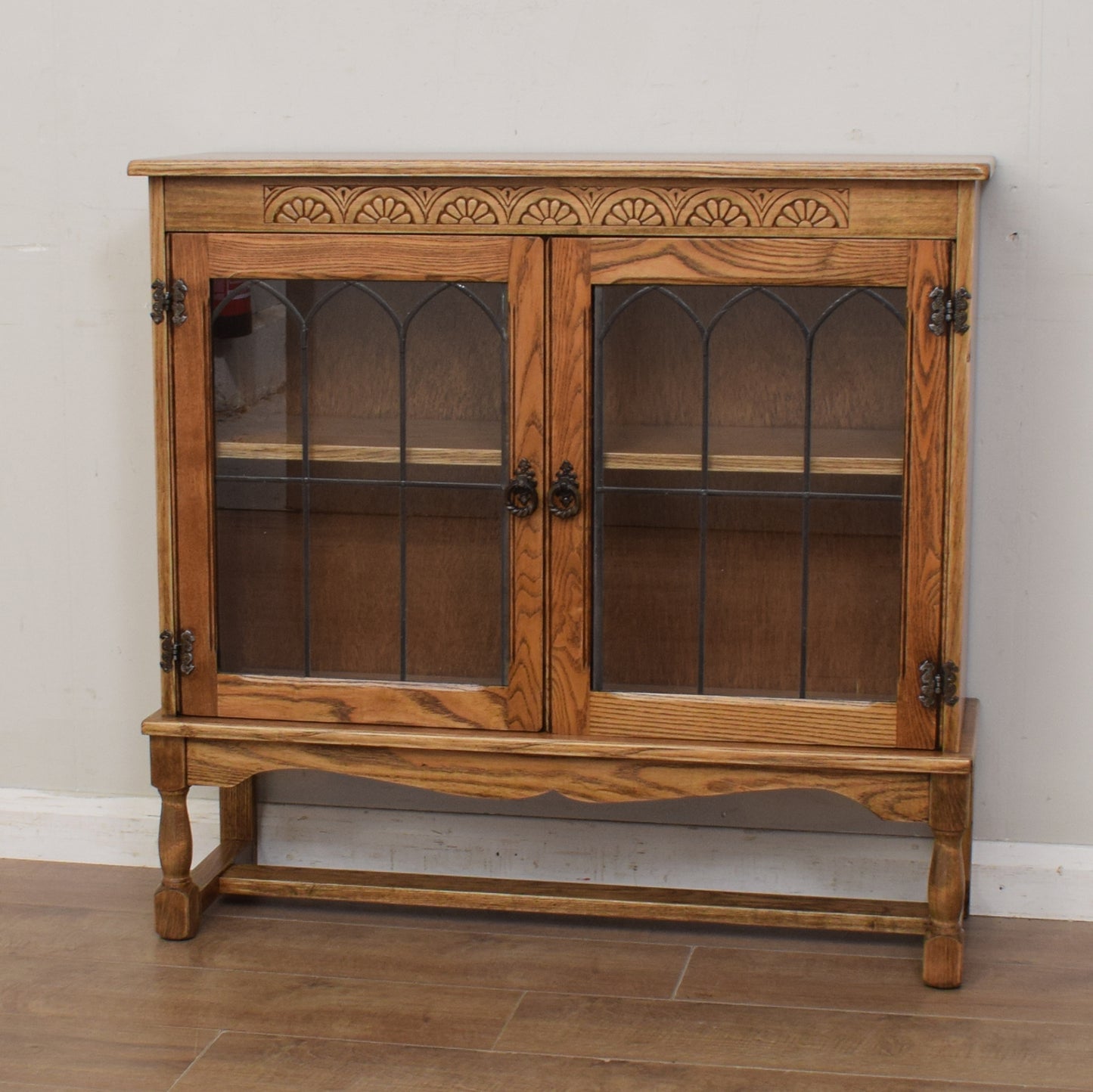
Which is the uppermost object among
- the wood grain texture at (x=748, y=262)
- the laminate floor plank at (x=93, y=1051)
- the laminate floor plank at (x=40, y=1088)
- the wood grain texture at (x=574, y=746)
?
the wood grain texture at (x=748, y=262)

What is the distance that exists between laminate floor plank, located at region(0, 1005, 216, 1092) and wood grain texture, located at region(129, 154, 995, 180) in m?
1.15

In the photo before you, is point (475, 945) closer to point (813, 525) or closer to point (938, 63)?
point (813, 525)

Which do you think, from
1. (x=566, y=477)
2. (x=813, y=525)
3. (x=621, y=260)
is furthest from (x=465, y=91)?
(x=813, y=525)

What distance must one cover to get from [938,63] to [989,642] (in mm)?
873

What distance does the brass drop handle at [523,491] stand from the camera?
2.16 m

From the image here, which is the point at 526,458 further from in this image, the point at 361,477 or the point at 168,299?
the point at 168,299

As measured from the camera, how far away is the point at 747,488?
2.15 m

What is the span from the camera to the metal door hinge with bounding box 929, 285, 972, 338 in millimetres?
2049

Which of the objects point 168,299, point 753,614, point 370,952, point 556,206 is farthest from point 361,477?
point 370,952

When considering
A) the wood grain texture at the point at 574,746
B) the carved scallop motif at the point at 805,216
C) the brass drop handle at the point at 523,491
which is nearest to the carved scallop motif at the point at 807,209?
the carved scallop motif at the point at 805,216

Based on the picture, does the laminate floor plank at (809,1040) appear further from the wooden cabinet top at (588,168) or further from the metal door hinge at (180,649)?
the wooden cabinet top at (588,168)

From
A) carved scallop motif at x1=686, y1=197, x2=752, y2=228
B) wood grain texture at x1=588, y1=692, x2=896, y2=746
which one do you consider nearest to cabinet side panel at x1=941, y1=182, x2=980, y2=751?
wood grain texture at x1=588, y1=692, x2=896, y2=746

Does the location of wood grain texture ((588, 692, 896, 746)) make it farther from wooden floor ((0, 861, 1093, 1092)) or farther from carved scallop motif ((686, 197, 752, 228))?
carved scallop motif ((686, 197, 752, 228))

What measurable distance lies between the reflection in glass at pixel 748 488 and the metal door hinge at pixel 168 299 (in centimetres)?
58
